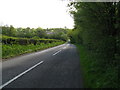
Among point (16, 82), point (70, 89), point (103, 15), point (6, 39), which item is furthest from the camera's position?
point (6, 39)

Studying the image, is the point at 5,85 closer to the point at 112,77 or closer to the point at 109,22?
the point at 112,77

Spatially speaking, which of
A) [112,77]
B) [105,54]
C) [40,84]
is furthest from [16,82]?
[105,54]

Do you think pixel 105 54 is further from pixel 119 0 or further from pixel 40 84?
pixel 40 84

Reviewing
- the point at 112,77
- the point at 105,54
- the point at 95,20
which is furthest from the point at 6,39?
the point at 112,77

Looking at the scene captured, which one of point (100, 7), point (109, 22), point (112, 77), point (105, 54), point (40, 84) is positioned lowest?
point (40, 84)

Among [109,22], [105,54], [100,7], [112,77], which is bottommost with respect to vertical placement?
[112,77]

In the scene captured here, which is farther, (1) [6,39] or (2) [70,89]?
(1) [6,39]

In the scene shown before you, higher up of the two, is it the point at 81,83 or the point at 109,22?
the point at 109,22

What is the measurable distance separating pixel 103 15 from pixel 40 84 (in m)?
6.26

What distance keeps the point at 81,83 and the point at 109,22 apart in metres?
5.40

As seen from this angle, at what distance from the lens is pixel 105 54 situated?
22.7 ft

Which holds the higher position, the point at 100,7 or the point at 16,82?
the point at 100,7

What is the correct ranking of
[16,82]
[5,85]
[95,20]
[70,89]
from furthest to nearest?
[95,20] → [16,82] → [5,85] → [70,89]

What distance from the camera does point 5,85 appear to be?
4727 mm
